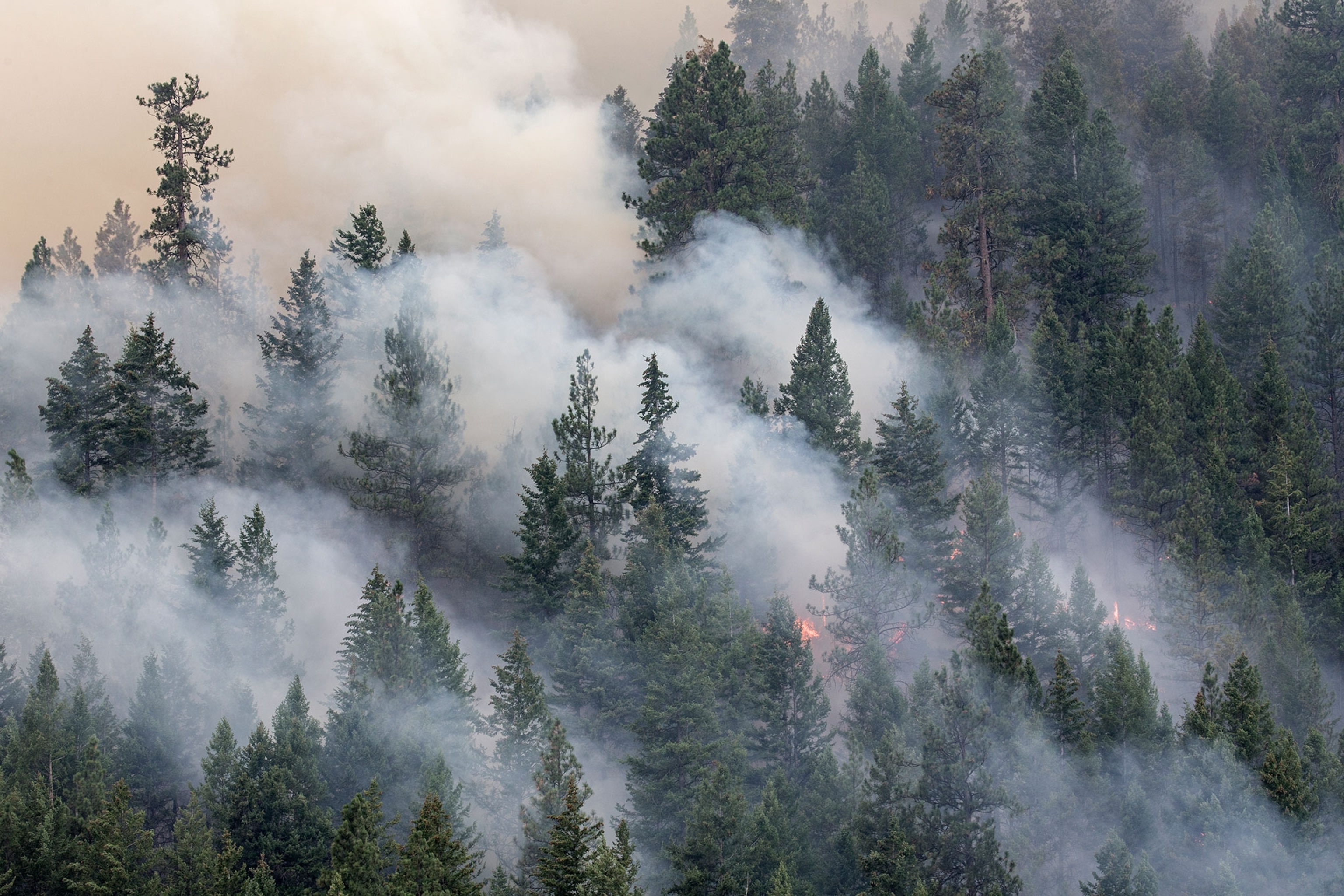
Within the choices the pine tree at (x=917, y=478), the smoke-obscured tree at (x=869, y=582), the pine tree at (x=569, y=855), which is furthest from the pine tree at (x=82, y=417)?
the pine tree at (x=917, y=478)

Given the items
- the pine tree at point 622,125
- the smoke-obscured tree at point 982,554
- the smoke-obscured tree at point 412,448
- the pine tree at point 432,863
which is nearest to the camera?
the pine tree at point 432,863

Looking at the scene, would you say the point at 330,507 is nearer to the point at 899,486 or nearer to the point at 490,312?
the point at 490,312

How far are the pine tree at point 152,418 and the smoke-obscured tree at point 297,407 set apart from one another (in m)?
4.21

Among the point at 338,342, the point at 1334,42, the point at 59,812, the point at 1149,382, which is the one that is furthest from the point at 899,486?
the point at 1334,42

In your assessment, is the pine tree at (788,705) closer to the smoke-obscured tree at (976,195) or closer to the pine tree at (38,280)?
the smoke-obscured tree at (976,195)

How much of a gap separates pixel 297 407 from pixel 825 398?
2670 cm

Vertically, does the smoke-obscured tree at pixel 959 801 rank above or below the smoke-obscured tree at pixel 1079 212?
below

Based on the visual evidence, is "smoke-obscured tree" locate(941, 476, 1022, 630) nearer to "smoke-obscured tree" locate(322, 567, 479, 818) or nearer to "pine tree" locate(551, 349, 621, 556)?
"pine tree" locate(551, 349, 621, 556)

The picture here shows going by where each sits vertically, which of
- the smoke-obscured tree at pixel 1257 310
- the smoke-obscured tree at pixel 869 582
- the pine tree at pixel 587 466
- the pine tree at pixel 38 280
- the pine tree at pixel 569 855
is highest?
the pine tree at pixel 38 280

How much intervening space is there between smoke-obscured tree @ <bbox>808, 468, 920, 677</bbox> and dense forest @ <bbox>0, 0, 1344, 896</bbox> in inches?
8.0

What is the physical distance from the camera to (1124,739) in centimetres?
4141

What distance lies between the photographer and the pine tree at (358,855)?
36.9m

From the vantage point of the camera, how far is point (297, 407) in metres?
61.4

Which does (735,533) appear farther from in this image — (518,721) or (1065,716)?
(1065,716)
